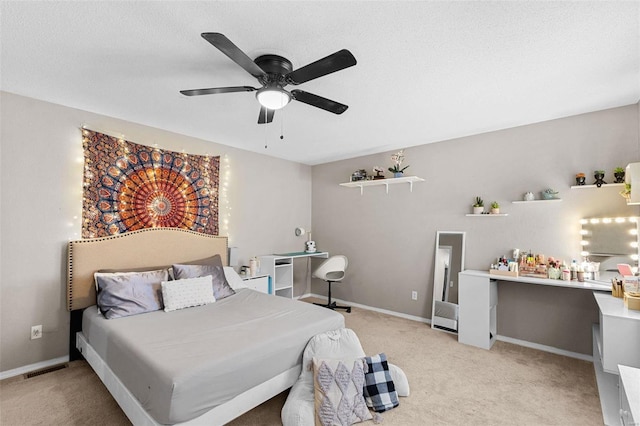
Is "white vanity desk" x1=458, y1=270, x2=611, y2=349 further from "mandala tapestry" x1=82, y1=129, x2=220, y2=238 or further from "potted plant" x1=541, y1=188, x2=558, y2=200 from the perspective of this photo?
"mandala tapestry" x1=82, y1=129, x2=220, y2=238

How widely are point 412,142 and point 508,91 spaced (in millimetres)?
1610

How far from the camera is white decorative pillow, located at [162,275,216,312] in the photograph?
2.73 m

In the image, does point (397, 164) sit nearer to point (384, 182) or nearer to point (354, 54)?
point (384, 182)

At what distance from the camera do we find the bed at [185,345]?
5.38ft

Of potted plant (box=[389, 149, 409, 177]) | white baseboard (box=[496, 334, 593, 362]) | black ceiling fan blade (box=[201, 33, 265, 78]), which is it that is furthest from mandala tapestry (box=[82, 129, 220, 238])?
white baseboard (box=[496, 334, 593, 362])

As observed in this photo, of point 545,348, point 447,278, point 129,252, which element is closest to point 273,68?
point 129,252

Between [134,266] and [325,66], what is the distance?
2.86 metres

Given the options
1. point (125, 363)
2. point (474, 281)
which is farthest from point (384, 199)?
point (125, 363)

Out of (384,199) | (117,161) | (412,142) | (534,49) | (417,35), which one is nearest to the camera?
(417,35)

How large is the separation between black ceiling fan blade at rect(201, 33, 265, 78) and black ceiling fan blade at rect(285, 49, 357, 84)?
0.79ft

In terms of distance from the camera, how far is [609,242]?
2.89 meters

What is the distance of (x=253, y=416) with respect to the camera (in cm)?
208

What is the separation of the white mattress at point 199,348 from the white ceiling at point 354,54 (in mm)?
1955

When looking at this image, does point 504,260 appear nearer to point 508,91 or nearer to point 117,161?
point 508,91
